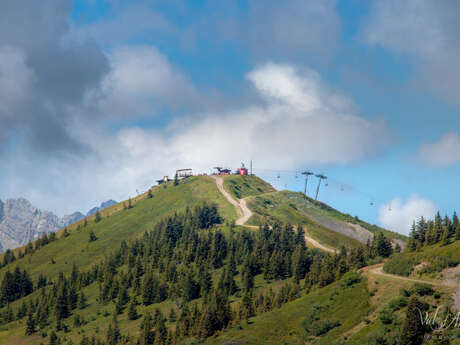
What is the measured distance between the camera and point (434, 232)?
16538 centimetres

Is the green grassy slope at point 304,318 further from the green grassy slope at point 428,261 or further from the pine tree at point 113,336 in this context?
the pine tree at point 113,336

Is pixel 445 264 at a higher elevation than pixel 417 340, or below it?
higher

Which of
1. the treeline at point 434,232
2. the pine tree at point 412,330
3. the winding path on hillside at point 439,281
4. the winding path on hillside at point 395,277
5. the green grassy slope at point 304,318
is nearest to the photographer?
the pine tree at point 412,330

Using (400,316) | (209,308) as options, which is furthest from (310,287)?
(400,316)

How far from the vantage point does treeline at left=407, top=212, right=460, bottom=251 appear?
159 metres

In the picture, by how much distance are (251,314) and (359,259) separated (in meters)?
41.2

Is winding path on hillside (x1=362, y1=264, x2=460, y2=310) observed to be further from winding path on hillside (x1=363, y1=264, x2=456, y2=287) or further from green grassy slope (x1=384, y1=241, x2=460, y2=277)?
green grassy slope (x1=384, y1=241, x2=460, y2=277)

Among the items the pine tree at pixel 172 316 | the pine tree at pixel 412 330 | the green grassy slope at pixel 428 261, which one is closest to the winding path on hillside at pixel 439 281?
the green grassy slope at pixel 428 261

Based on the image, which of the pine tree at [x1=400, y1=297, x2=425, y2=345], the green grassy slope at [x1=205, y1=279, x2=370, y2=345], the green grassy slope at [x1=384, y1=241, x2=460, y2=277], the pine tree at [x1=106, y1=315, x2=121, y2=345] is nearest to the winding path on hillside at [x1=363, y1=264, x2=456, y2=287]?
the green grassy slope at [x1=384, y1=241, x2=460, y2=277]

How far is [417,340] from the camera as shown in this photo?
94188 millimetres

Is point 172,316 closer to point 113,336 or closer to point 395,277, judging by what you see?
point 113,336

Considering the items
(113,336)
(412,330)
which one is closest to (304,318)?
(412,330)

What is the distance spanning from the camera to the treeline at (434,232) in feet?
522

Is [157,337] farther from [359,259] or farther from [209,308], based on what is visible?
[359,259]
